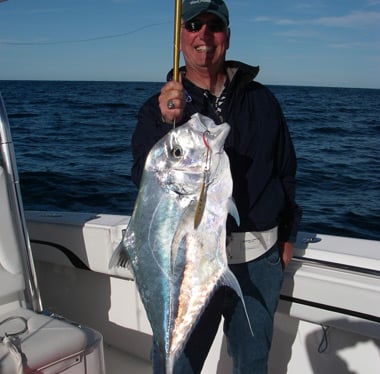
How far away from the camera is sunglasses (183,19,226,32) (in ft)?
6.73

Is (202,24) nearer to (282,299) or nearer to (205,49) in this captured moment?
(205,49)

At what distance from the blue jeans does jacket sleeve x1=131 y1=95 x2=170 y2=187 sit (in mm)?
635

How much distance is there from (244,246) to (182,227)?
56 cm

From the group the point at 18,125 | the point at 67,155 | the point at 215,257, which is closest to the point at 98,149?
the point at 67,155

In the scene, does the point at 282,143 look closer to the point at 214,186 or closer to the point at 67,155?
the point at 214,186

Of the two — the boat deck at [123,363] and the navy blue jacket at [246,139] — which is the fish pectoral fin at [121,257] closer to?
the navy blue jacket at [246,139]

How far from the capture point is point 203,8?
1960mm

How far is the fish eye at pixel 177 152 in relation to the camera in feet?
5.35

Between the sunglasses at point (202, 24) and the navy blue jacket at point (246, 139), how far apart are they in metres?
0.24

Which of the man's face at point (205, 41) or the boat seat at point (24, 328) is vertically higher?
the man's face at point (205, 41)

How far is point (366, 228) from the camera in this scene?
24.2 feet

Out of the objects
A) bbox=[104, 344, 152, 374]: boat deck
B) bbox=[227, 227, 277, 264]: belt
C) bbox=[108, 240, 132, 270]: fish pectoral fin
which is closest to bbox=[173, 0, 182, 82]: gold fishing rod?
bbox=[108, 240, 132, 270]: fish pectoral fin

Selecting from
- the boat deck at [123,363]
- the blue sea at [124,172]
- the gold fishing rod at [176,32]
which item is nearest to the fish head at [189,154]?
the gold fishing rod at [176,32]

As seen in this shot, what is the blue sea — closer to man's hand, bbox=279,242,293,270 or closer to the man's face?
man's hand, bbox=279,242,293,270
